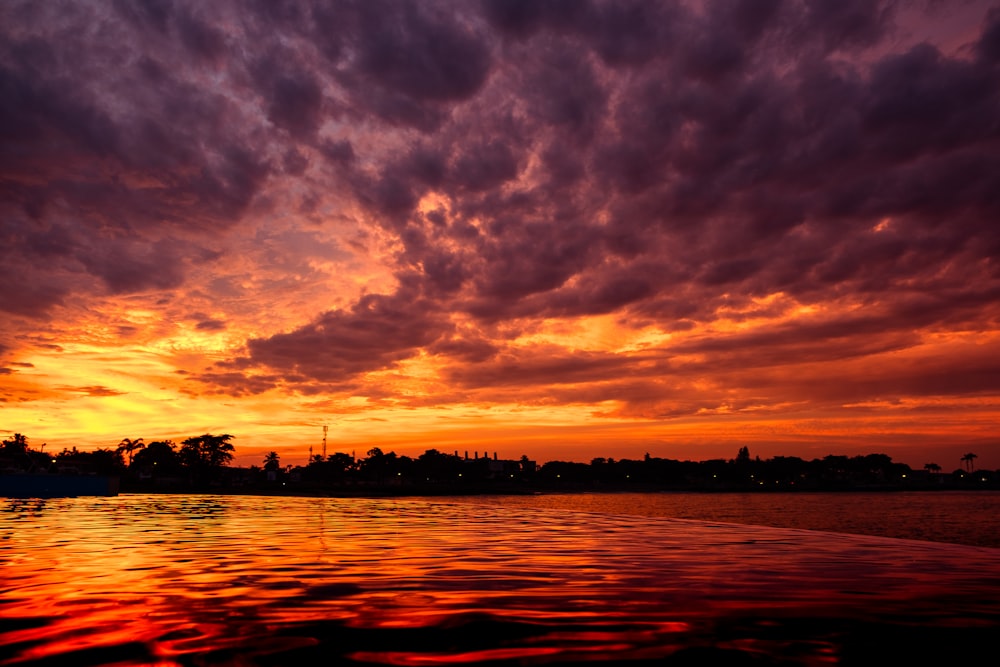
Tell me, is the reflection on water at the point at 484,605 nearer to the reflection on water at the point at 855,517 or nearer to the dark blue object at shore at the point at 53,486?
the reflection on water at the point at 855,517

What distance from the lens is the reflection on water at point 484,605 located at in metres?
5.91

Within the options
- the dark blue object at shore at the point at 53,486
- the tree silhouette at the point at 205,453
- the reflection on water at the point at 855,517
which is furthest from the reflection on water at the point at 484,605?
the tree silhouette at the point at 205,453

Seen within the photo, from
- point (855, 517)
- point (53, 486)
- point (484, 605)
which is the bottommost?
point (855, 517)

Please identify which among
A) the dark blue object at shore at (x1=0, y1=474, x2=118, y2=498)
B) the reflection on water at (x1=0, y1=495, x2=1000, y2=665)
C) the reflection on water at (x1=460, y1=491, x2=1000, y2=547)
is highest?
the dark blue object at shore at (x1=0, y1=474, x2=118, y2=498)

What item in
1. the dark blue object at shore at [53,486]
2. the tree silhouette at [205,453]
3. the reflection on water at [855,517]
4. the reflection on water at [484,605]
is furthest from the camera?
the tree silhouette at [205,453]

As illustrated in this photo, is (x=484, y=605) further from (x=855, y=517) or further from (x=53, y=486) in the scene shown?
(x=53, y=486)

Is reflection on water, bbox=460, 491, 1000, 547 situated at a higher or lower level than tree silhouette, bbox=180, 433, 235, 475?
lower

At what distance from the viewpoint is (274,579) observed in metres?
10.8

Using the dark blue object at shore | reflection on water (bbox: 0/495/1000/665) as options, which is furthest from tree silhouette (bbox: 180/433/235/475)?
reflection on water (bbox: 0/495/1000/665)

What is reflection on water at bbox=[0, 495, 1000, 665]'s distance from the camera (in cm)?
591

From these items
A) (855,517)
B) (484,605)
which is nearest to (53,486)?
(484,605)

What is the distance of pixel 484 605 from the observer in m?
8.16

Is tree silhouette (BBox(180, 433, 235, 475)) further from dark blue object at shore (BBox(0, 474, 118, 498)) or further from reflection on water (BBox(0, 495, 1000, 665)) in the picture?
reflection on water (BBox(0, 495, 1000, 665))

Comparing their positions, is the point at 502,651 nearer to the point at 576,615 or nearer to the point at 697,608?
the point at 576,615
